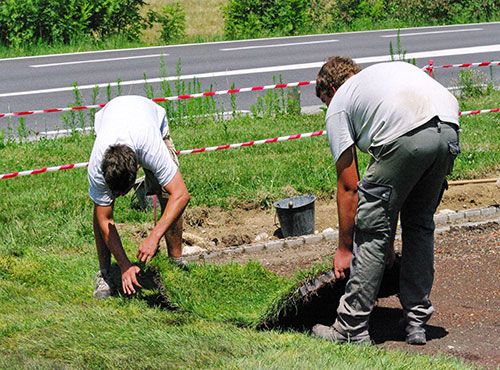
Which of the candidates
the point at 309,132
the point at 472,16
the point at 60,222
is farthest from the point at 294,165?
the point at 472,16

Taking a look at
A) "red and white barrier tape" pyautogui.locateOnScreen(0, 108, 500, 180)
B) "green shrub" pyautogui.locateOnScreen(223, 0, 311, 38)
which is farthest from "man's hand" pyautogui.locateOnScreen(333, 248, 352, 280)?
"green shrub" pyautogui.locateOnScreen(223, 0, 311, 38)

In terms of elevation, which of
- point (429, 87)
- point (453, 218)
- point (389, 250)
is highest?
point (429, 87)

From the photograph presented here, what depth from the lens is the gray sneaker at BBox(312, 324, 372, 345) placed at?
5.91m

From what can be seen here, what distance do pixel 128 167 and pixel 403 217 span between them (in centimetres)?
170

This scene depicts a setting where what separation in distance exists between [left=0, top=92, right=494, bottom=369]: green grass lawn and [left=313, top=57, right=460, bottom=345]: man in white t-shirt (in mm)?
440

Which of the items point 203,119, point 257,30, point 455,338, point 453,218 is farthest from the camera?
point 257,30

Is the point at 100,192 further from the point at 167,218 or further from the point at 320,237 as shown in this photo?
the point at 320,237

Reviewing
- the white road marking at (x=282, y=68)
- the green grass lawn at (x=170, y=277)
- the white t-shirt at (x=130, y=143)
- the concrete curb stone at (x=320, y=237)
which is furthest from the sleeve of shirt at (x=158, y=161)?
the white road marking at (x=282, y=68)

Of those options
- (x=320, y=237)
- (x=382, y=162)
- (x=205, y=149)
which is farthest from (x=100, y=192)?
(x=205, y=149)

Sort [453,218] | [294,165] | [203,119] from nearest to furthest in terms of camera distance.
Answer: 1. [453,218]
2. [294,165]
3. [203,119]

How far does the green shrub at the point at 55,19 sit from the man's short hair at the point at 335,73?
1656cm

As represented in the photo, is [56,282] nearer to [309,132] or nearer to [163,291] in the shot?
[163,291]

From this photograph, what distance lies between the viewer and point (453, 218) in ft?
29.1

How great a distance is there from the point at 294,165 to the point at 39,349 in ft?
17.1
